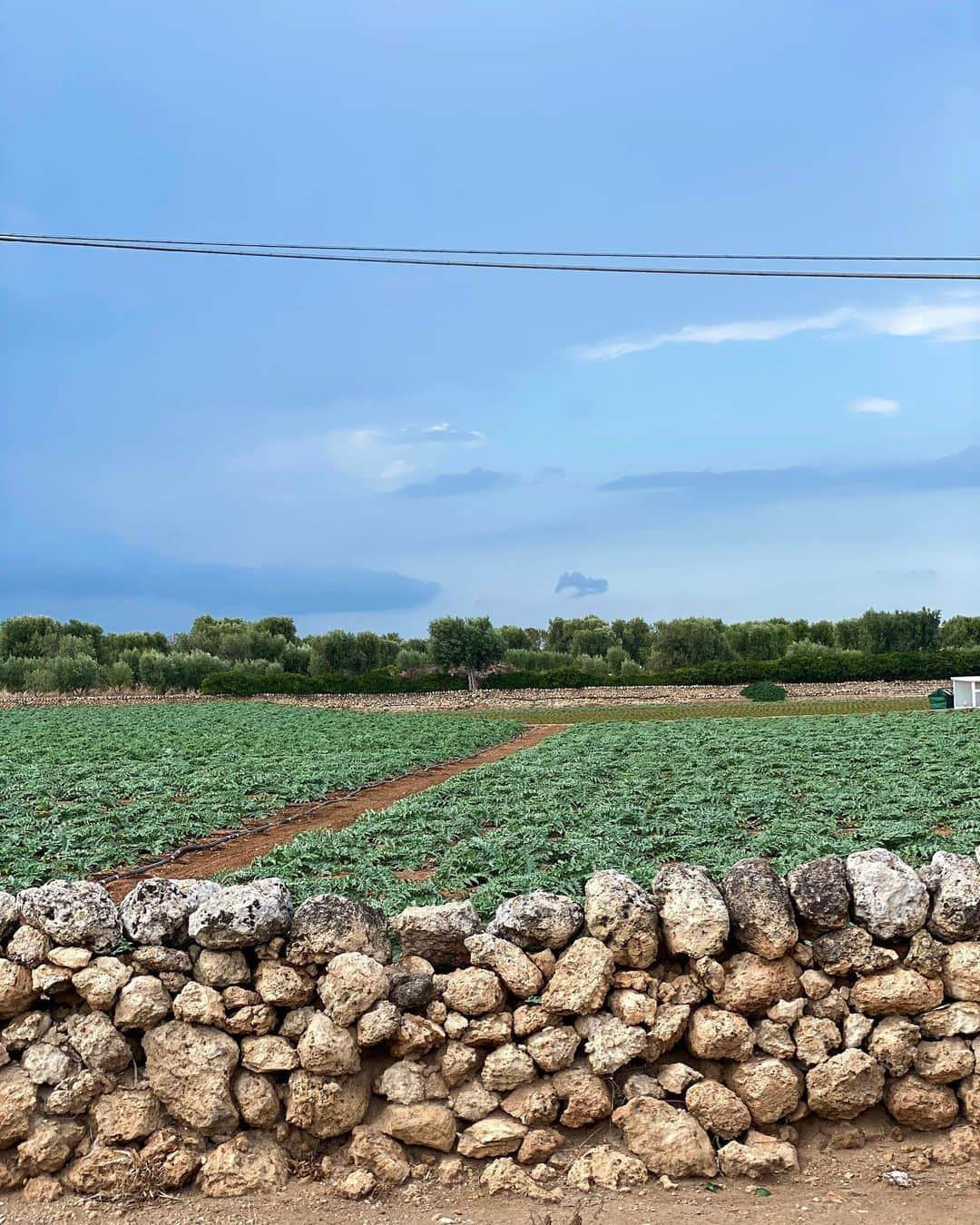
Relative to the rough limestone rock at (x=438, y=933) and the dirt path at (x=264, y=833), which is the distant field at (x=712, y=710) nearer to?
the dirt path at (x=264, y=833)

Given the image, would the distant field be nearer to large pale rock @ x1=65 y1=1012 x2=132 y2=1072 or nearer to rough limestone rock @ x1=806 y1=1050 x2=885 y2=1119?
rough limestone rock @ x1=806 y1=1050 x2=885 y2=1119

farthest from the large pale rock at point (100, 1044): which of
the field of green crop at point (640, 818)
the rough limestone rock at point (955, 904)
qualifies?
the rough limestone rock at point (955, 904)

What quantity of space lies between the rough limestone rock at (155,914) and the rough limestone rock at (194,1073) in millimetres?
663

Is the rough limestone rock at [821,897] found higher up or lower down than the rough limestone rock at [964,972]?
higher up

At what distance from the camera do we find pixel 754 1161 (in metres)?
7.80

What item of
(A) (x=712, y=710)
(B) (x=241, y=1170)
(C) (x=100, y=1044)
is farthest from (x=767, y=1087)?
(A) (x=712, y=710)

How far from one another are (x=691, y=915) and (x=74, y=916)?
4.73m

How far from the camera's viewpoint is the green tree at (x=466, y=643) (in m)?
89.9

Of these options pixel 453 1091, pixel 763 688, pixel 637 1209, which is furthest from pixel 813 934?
pixel 763 688

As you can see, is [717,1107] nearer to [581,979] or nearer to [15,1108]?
[581,979]

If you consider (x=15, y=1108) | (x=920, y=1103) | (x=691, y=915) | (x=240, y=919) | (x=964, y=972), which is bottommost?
(x=920, y=1103)

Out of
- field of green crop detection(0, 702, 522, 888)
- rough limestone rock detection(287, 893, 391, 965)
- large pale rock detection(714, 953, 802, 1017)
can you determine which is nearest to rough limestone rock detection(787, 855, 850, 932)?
large pale rock detection(714, 953, 802, 1017)

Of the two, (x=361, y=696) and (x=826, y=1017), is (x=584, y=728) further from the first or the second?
(x=826, y=1017)

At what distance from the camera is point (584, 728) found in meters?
48.0
